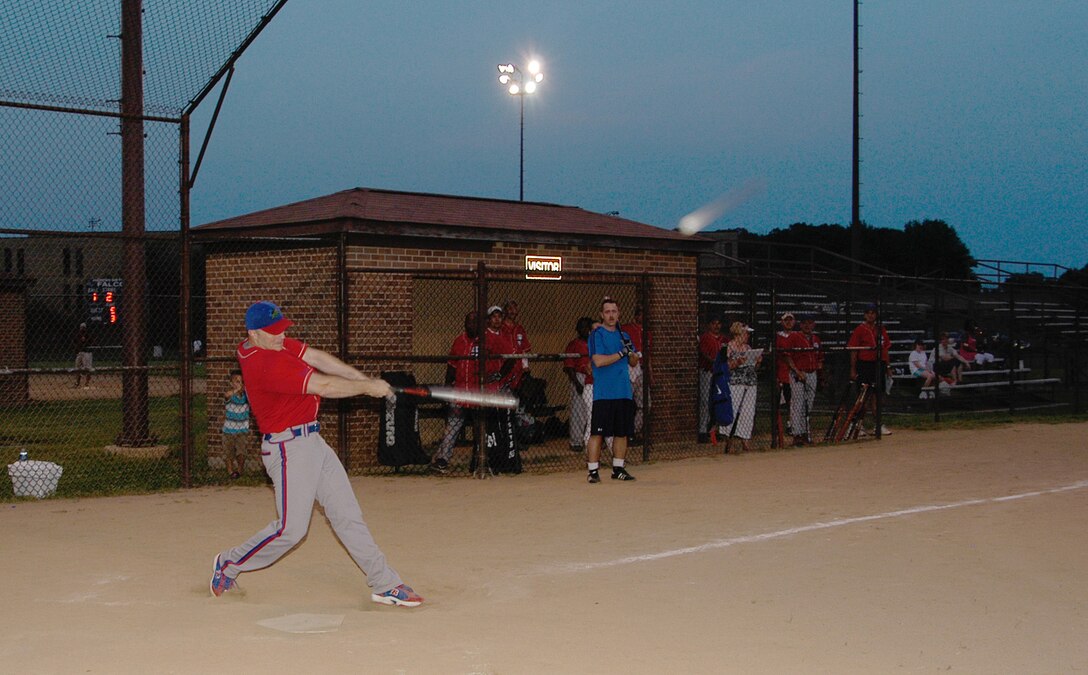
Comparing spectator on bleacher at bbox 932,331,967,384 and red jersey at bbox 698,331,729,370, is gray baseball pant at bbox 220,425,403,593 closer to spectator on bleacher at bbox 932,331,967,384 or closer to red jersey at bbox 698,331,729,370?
red jersey at bbox 698,331,729,370

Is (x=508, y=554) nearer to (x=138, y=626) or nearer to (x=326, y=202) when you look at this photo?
(x=138, y=626)

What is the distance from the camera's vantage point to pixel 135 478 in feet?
40.0

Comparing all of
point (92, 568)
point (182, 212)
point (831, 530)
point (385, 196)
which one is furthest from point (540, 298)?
point (92, 568)

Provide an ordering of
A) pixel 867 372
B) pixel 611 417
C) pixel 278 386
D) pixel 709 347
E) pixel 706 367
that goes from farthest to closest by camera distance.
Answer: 1. pixel 867 372
2. pixel 706 367
3. pixel 709 347
4. pixel 611 417
5. pixel 278 386

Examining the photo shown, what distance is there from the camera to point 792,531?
30.3 feet

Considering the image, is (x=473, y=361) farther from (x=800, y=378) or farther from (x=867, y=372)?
(x=867, y=372)

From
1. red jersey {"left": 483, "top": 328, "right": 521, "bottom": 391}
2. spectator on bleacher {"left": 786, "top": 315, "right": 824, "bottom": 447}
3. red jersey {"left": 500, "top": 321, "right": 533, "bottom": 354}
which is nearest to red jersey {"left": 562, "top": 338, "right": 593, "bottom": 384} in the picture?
red jersey {"left": 500, "top": 321, "right": 533, "bottom": 354}

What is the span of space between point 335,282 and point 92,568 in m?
5.66

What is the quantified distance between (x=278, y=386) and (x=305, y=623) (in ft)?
4.46

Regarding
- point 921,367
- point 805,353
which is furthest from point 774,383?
point 921,367

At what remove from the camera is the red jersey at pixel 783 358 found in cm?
1570

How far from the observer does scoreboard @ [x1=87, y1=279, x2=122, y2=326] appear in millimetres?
16844

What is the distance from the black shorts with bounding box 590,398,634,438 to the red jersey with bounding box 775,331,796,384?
4.27 m

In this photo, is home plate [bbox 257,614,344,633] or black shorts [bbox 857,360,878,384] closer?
home plate [bbox 257,614,344,633]
